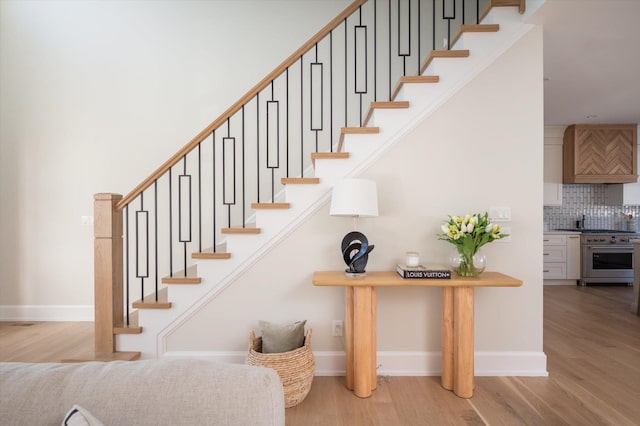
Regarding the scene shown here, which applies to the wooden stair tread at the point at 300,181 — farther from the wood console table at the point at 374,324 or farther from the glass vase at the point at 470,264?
Answer: the glass vase at the point at 470,264

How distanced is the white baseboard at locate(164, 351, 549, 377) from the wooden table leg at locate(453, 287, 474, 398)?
35 cm

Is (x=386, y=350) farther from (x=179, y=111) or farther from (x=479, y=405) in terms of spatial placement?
(x=179, y=111)

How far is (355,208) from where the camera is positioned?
2398mm

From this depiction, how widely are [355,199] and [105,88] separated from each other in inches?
138

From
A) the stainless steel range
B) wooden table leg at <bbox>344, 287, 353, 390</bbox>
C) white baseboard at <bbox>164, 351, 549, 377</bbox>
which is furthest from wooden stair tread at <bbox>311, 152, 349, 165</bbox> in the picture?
the stainless steel range

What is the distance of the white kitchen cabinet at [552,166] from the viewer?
20.1 feet

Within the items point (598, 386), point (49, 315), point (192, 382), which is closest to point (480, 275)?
point (598, 386)

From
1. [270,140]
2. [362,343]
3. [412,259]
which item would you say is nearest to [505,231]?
[412,259]

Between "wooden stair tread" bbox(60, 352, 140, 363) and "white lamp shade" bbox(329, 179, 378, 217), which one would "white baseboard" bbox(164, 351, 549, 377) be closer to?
"wooden stair tread" bbox(60, 352, 140, 363)

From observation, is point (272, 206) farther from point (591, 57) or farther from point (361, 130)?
point (591, 57)

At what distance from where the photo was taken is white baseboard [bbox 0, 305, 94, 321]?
410cm

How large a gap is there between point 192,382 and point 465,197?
2.46m

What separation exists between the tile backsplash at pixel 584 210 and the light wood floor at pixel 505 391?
3.00 meters

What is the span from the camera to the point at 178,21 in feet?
13.5
